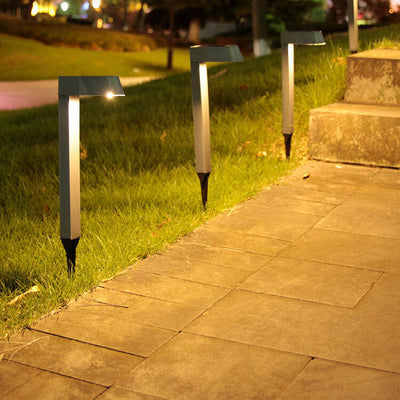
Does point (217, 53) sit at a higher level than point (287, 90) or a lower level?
higher

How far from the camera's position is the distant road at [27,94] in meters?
19.0

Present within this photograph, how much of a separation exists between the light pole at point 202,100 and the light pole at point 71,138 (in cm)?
158

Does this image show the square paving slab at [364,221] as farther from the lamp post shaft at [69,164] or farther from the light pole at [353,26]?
the light pole at [353,26]

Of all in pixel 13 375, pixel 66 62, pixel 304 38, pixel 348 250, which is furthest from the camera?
pixel 66 62

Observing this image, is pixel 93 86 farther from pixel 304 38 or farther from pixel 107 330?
pixel 304 38

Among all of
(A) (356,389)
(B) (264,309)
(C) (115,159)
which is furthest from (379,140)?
(A) (356,389)

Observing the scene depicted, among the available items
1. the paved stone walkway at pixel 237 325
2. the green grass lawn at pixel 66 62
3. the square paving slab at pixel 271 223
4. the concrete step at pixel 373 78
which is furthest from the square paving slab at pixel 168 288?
the green grass lawn at pixel 66 62

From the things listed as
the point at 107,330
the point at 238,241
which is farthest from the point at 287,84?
the point at 107,330

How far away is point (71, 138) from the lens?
4.26m

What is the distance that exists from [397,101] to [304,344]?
5.44 m

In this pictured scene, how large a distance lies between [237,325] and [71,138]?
1.44 meters

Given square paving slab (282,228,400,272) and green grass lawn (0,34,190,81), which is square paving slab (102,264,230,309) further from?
green grass lawn (0,34,190,81)

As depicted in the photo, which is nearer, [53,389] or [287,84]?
[53,389]

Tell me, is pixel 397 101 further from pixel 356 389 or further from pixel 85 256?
pixel 356 389
